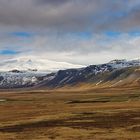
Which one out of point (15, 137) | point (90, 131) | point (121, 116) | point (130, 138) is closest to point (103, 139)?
point (130, 138)

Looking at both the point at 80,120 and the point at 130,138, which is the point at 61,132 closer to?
the point at 130,138

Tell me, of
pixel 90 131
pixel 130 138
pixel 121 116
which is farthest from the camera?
pixel 121 116

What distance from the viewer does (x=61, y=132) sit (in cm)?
5578

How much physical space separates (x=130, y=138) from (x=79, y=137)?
6.21 m

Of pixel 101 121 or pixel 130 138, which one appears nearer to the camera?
pixel 130 138

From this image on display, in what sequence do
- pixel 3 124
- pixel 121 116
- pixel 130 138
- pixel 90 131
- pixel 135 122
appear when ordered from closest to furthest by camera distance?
pixel 130 138 < pixel 90 131 < pixel 135 122 < pixel 3 124 < pixel 121 116

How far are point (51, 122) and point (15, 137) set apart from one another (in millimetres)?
16802

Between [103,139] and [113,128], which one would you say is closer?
[103,139]

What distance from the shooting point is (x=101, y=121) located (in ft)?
223

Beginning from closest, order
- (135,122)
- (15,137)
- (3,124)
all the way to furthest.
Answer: (15,137) → (135,122) → (3,124)

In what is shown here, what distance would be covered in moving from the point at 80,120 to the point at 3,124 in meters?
12.3

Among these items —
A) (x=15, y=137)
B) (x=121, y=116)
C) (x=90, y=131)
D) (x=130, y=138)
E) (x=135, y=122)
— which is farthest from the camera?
(x=121, y=116)

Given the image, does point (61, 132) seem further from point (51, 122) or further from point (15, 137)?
point (51, 122)

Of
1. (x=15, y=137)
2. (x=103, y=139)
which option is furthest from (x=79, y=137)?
(x=15, y=137)
